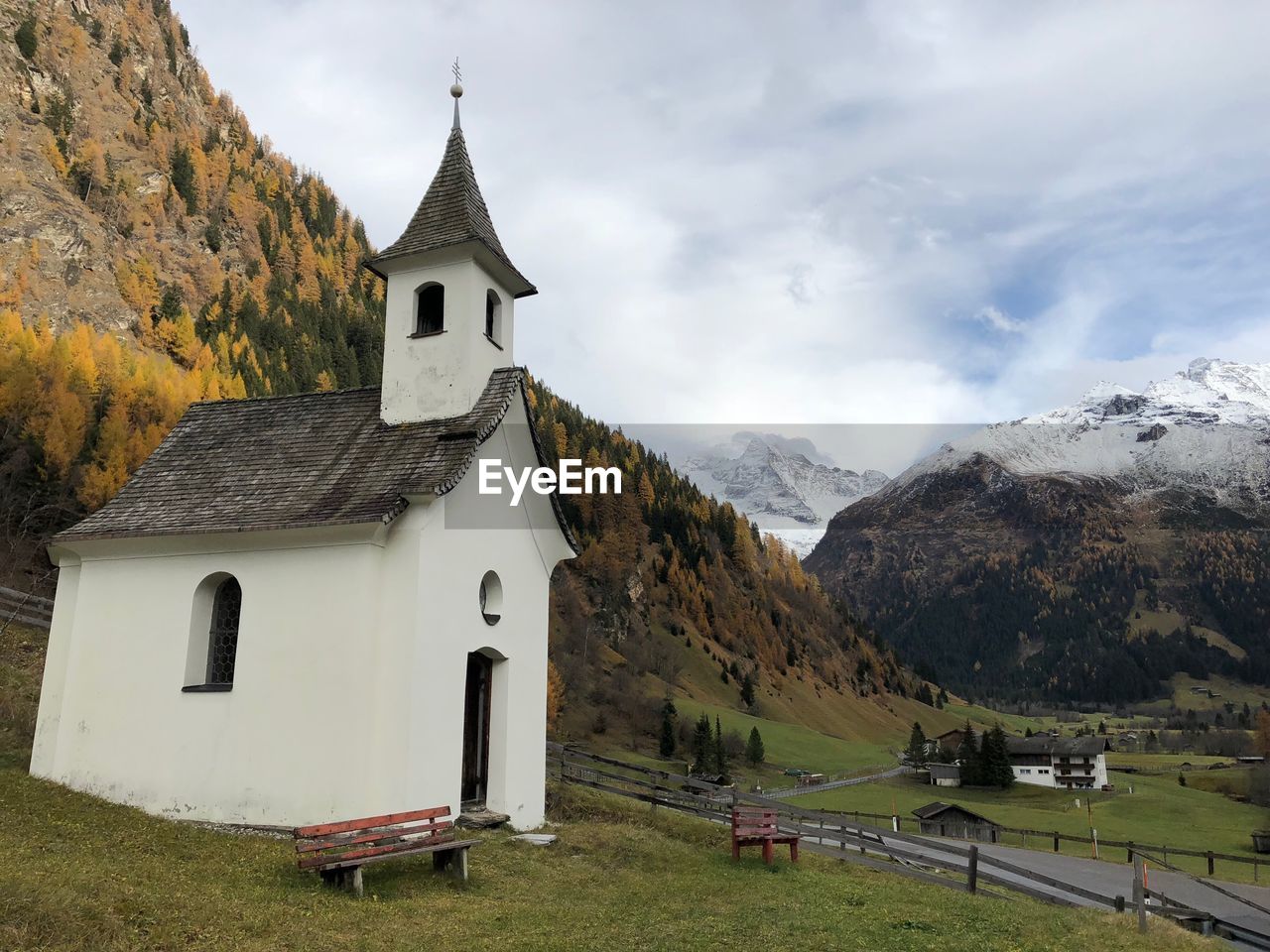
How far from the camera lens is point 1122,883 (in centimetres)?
3359

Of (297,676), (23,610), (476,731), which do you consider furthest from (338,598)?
(23,610)

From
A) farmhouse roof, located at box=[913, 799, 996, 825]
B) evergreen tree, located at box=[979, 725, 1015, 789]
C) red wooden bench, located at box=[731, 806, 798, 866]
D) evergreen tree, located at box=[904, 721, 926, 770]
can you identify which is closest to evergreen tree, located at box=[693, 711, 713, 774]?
farmhouse roof, located at box=[913, 799, 996, 825]

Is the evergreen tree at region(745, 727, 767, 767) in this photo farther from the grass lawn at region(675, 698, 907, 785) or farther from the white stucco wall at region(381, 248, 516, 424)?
the white stucco wall at region(381, 248, 516, 424)

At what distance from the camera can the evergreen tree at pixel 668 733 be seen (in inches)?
2832

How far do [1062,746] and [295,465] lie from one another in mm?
103193

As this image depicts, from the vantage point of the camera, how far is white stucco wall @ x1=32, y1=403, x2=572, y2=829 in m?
16.0

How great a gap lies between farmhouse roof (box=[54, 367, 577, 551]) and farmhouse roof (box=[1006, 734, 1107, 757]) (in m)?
95.8

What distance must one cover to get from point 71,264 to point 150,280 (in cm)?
924

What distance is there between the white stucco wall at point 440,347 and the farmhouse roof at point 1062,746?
9804 cm

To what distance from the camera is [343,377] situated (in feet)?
381

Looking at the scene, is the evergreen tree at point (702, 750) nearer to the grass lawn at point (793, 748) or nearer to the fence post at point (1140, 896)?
the grass lawn at point (793, 748)

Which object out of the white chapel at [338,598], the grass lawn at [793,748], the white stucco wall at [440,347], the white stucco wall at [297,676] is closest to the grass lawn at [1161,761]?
the grass lawn at [793,748]

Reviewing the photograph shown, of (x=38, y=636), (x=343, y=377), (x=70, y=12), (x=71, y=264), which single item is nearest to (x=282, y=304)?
(x=343, y=377)

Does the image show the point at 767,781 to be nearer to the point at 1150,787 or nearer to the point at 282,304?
the point at 1150,787
